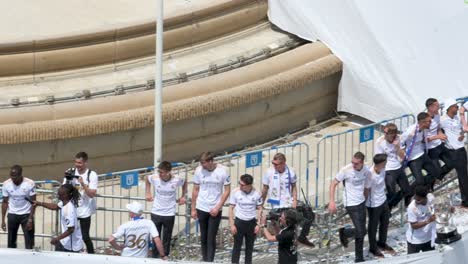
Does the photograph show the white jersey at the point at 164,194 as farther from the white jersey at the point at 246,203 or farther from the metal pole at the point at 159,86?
the metal pole at the point at 159,86

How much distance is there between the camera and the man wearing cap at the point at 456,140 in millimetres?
17391

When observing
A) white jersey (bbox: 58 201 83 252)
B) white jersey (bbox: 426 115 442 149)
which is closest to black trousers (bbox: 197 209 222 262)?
white jersey (bbox: 58 201 83 252)

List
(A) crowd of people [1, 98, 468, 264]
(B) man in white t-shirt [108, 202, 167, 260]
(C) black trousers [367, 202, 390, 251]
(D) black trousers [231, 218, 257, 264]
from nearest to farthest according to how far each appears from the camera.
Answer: (B) man in white t-shirt [108, 202, 167, 260] → (A) crowd of people [1, 98, 468, 264] → (D) black trousers [231, 218, 257, 264] → (C) black trousers [367, 202, 390, 251]

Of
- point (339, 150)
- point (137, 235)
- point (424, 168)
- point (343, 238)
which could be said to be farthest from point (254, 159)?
point (137, 235)

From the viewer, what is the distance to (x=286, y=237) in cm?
1557

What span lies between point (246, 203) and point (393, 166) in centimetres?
193

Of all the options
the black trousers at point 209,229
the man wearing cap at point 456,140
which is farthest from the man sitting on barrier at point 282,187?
the man wearing cap at point 456,140

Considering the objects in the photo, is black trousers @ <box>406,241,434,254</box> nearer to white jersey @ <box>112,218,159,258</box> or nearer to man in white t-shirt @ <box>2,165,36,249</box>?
white jersey @ <box>112,218,159,258</box>

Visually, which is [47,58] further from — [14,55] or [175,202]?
[175,202]

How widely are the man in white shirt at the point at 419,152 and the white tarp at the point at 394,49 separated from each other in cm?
345

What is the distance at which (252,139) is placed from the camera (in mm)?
20938

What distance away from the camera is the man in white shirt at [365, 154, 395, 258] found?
53.7 feet

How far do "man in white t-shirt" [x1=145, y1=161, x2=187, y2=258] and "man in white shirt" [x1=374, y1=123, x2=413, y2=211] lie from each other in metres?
2.23

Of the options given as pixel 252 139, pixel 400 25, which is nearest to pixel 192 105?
pixel 252 139
